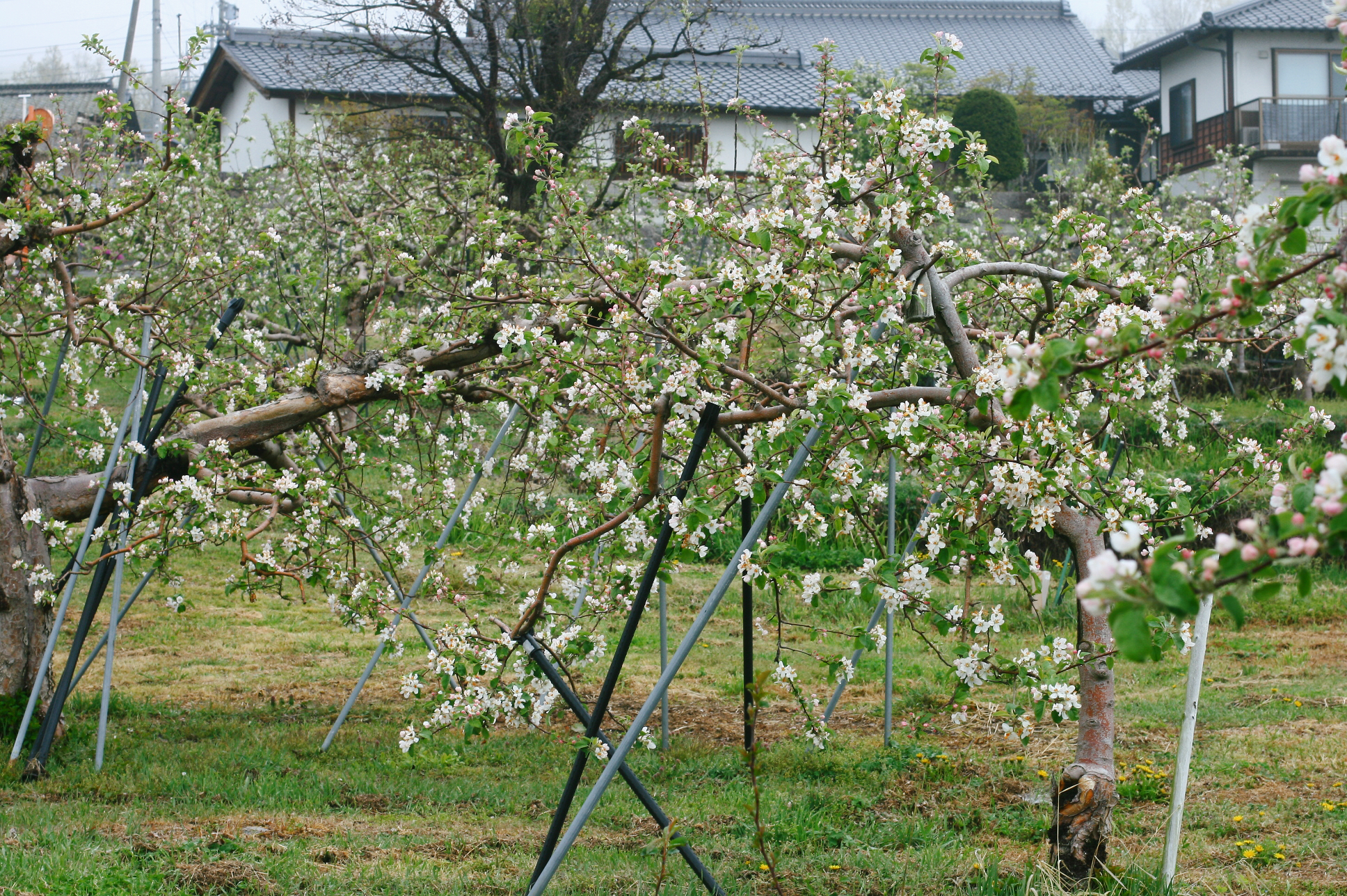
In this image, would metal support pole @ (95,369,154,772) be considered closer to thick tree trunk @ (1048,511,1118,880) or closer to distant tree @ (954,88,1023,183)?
thick tree trunk @ (1048,511,1118,880)

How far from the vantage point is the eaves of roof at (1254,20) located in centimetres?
1944

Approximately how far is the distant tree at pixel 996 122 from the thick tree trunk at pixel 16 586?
15.2 metres

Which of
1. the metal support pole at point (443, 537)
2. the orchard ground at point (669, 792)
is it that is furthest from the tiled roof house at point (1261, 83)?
the metal support pole at point (443, 537)

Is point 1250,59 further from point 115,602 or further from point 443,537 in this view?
point 115,602

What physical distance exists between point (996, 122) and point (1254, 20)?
6.50 meters

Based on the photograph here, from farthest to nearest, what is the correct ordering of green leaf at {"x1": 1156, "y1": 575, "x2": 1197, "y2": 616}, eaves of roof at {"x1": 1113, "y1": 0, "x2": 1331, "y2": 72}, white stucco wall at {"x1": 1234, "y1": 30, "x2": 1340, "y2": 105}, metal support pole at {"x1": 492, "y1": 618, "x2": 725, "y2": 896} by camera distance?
white stucco wall at {"x1": 1234, "y1": 30, "x2": 1340, "y2": 105}, eaves of roof at {"x1": 1113, "y1": 0, "x2": 1331, "y2": 72}, metal support pole at {"x1": 492, "y1": 618, "x2": 725, "y2": 896}, green leaf at {"x1": 1156, "y1": 575, "x2": 1197, "y2": 616}

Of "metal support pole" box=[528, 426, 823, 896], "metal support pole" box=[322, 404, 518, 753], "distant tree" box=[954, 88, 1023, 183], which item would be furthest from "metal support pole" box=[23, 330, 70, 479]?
"distant tree" box=[954, 88, 1023, 183]

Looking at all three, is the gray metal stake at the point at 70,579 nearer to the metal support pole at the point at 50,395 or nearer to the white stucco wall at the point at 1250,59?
the metal support pole at the point at 50,395

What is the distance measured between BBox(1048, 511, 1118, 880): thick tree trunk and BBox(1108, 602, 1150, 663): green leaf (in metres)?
2.11

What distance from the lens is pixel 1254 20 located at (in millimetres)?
19625

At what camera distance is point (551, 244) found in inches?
179

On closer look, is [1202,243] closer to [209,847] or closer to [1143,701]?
[1143,701]

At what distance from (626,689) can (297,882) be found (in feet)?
10.2

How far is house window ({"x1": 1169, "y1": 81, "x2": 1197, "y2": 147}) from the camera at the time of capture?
2062cm
